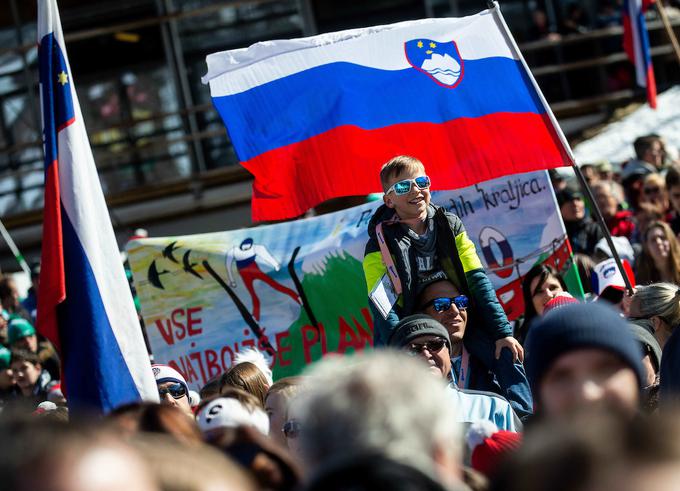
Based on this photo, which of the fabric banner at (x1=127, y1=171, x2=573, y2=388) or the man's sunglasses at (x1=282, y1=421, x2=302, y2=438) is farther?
the fabric banner at (x1=127, y1=171, x2=573, y2=388)

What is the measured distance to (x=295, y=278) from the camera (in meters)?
8.05

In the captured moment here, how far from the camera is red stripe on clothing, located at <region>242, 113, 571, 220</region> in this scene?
6.28m

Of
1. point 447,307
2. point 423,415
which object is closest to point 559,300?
point 447,307

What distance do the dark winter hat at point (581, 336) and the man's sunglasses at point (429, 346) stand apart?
1.78m

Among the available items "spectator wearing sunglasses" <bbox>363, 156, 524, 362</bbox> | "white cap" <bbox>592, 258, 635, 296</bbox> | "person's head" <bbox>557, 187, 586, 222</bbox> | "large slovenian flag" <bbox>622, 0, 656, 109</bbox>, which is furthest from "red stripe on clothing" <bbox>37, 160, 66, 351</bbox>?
"large slovenian flag" <bbox>622, 0, 656, 109</bbox>

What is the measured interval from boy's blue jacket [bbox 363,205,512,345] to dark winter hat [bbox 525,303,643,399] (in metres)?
2.47

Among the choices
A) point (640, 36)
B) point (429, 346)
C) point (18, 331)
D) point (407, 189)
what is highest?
point (407, 189)

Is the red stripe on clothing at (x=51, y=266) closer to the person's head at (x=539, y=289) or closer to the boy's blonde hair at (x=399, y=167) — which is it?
the boy's blonde hair at (x=399, y=167)

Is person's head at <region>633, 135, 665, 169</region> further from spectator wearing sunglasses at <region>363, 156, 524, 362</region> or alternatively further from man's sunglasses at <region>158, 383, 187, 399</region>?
man's sunglasses at <region>158, 383, 187, 399</region>

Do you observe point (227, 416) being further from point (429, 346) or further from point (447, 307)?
point (447, 307)

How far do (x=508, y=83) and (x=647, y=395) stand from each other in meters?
2.19

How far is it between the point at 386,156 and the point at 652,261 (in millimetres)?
2048

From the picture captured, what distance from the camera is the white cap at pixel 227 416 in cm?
353

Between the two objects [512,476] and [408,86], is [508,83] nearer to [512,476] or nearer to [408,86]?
[408,86]
